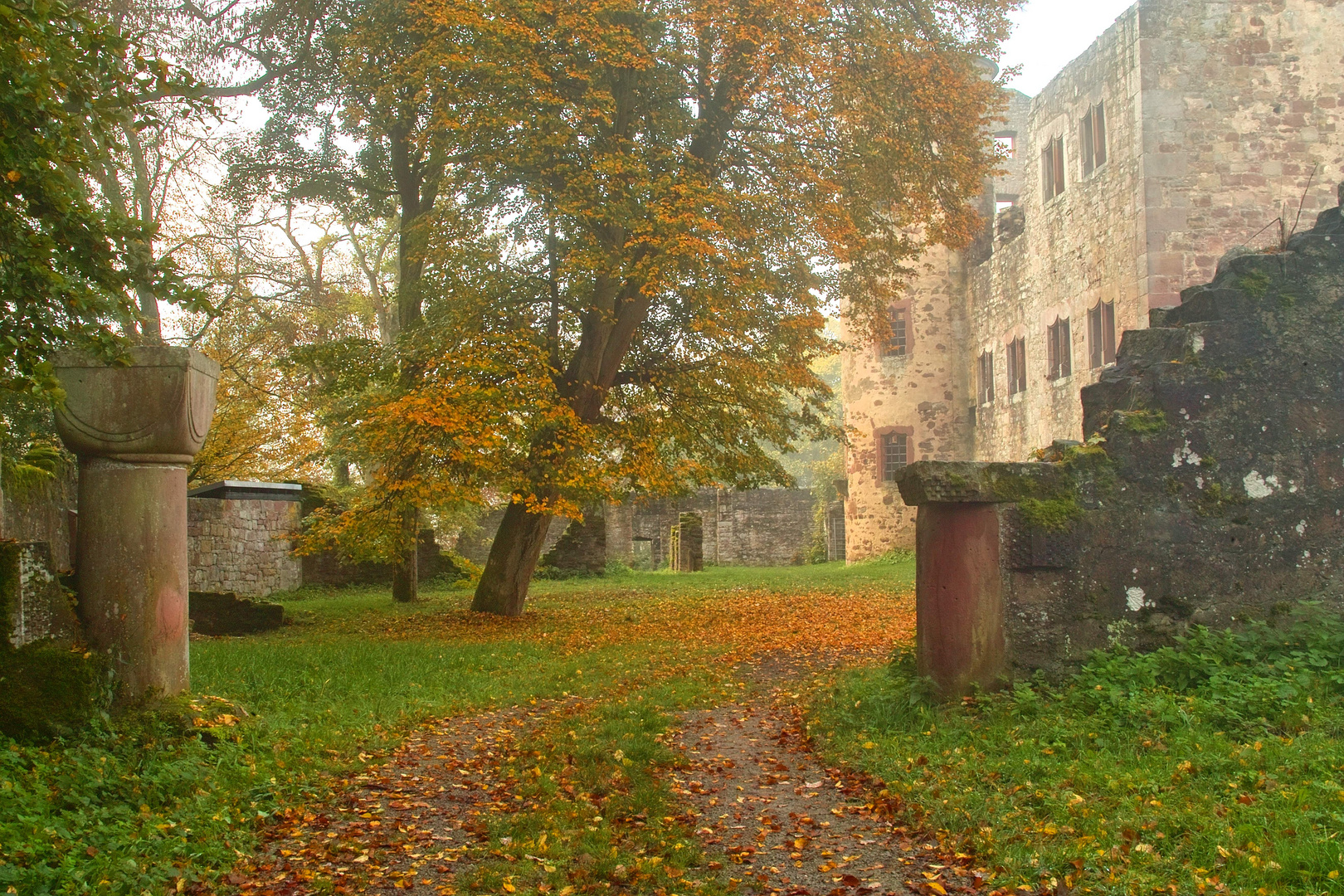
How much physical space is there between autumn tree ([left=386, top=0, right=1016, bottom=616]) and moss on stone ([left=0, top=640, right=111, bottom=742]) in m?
6.76

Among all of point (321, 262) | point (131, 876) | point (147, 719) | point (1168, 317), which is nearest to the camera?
point (131, 876)

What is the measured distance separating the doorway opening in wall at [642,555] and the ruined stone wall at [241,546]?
10319 millimetres

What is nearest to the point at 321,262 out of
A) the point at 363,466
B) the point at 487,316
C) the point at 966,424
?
the point at 363,466

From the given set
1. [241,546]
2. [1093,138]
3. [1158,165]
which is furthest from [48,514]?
[1093,138]

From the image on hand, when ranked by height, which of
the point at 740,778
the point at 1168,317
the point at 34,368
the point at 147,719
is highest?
the point at 1168,317

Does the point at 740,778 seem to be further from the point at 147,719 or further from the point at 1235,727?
the point at 147,719

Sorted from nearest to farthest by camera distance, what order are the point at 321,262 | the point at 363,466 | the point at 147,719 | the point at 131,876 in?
the point at 131,876, the point at 147,719, the point at 363,466, the point at 321,262

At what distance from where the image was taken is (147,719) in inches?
223

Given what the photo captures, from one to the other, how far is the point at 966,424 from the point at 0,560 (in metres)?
26.1

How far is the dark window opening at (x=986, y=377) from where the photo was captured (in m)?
27.0

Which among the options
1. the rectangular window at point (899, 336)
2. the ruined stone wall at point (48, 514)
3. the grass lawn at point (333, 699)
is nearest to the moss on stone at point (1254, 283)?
the grass lawn at point (333, 699)

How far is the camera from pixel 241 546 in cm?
1905

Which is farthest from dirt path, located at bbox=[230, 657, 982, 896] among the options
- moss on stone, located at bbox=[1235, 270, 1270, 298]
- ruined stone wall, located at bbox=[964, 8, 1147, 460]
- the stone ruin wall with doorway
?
the stone ruin wall with doorway

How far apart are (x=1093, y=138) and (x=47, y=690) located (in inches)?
829
